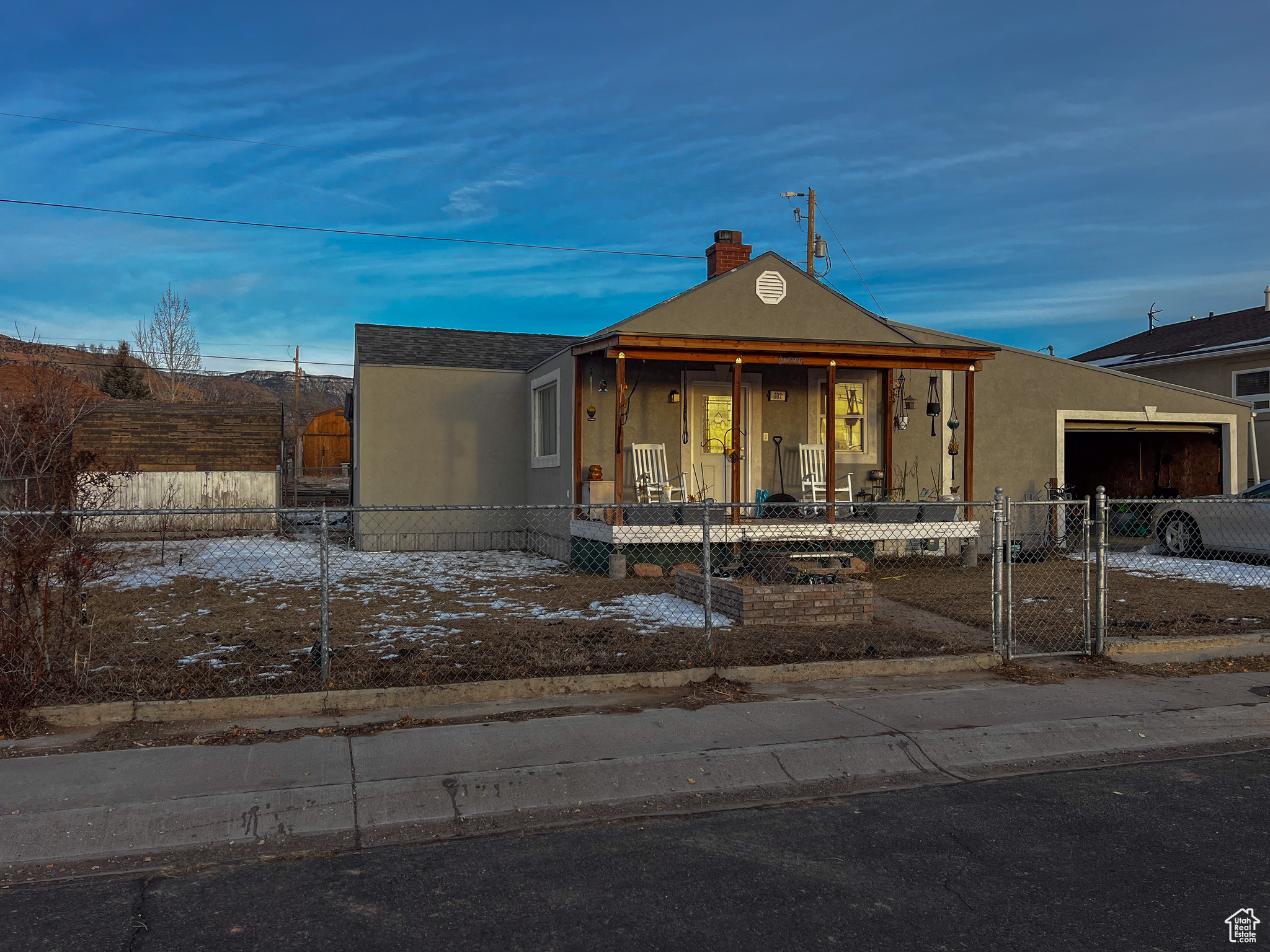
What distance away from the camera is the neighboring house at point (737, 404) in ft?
43.7

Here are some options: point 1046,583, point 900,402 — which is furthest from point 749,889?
point 900,402

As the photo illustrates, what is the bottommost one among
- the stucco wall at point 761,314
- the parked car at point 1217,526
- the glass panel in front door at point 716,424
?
the parked car at point 1217,526

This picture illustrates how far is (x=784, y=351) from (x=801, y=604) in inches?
199

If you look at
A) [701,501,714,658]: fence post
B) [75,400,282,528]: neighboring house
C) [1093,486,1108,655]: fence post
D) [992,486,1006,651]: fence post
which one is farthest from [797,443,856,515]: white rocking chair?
[75,400,282,528]: neighboring house

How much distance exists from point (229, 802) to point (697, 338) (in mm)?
8965

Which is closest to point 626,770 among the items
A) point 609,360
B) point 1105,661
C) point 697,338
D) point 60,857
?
point 60,857

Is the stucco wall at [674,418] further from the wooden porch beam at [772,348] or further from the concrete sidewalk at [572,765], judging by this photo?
the concrete sidewalk at [572,765]

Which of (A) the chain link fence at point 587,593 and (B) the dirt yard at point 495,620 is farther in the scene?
(B) the dirt yard at point 495,620

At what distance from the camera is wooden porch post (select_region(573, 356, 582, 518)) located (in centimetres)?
1337

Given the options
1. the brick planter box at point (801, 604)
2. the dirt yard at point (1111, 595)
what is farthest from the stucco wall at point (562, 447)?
the brick planter box at point (801, 604)

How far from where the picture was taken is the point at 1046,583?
12.0 metres

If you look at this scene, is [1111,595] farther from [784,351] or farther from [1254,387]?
[1254,387]

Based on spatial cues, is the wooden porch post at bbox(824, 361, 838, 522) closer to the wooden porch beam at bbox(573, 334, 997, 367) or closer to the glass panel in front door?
the wooden porch beam at bbox(573, 334, 997, 367)

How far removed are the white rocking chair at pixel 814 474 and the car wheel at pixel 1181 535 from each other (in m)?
5.08
